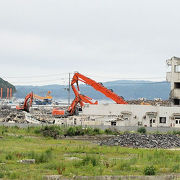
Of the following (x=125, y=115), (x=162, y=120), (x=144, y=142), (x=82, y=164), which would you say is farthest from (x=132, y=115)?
(x=82, y=164)

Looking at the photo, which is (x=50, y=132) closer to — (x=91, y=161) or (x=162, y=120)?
(x=91, y=161)

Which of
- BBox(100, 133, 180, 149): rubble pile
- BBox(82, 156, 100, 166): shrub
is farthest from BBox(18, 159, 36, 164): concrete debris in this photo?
BBox(100, 133, 180, 149): rubble pile

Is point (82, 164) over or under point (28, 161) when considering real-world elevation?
under

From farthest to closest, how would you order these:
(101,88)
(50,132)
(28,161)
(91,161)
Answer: (101,88) → (50,132) → (91,161) → (28,161)

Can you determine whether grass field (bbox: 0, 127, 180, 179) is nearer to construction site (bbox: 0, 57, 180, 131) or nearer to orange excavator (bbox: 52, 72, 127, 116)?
construction site (bbox: 0, 57, 180, 131)

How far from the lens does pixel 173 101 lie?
244ft

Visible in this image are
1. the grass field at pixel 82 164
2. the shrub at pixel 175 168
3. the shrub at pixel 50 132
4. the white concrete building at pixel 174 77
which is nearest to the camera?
the grass field at pixel 82 164

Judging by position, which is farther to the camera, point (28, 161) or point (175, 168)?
point (28, 161)

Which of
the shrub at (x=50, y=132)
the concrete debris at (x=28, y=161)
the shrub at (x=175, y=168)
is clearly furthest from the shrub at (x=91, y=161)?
the shrub at (x=50, y=132)

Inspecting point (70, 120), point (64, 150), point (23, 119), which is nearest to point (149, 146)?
point (64, 150)

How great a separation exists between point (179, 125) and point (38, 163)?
40.2m

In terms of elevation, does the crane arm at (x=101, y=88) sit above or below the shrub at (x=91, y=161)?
above

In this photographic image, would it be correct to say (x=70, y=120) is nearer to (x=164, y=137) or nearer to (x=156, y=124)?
(x=156, y=124)

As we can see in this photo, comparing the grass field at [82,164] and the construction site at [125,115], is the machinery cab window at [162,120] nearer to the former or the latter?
the construction site at [125,115]
